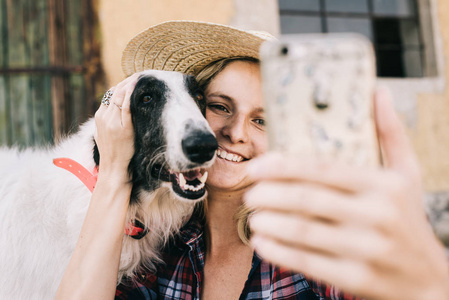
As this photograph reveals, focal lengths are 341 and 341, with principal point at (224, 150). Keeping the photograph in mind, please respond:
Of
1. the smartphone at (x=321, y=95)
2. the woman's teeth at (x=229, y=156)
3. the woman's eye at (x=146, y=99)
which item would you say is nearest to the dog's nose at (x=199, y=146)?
the woman's teeth at (x=229, y=156)

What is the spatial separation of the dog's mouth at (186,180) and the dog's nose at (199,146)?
163 mm

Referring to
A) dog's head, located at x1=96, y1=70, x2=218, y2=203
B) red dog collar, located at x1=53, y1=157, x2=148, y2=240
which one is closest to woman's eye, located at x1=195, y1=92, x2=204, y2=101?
dog's head, located at x1=96, y1=70, x2=218, y2=203

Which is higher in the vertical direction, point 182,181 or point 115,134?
point 115,134

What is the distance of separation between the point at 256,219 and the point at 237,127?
1.01 m

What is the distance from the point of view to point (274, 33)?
4418 millimetres

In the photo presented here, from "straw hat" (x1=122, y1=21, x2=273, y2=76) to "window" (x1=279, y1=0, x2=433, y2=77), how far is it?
11.6 ft

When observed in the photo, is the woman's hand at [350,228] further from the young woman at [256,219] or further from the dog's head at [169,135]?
the dog's head at [169,135]

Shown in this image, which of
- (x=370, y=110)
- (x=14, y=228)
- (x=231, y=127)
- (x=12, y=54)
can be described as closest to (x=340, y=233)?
(x=370, y=110)

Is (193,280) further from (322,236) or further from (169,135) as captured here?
(322,236)

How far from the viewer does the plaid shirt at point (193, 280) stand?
148 cm

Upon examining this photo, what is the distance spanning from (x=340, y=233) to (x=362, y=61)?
298 millimetres

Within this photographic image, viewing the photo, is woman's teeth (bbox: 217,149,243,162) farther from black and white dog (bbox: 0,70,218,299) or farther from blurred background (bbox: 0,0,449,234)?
blurred background (bbox: 0,0,449,234)

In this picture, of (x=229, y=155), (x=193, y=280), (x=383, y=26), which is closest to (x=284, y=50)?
(x=229, y=155)

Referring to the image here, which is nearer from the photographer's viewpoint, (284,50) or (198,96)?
(284,50)
